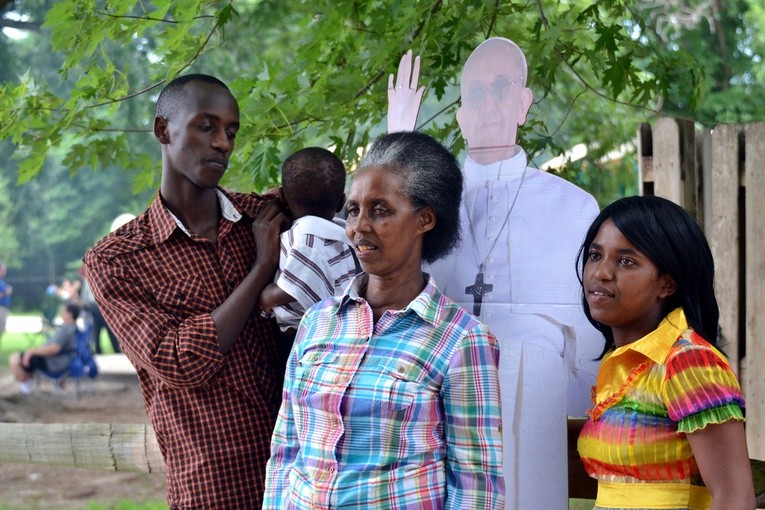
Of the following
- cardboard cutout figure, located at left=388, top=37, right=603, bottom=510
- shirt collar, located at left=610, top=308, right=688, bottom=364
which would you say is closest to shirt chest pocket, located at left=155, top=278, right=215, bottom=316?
cardboard cutout figure, located at left=388, top=37, right=603, bottom=510

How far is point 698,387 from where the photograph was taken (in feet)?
6.41

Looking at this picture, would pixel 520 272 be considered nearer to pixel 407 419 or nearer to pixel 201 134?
pixel 407 419

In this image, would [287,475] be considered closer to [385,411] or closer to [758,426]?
[385,411]

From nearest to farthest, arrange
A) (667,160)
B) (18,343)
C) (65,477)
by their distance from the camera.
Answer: (667,160)
(65,477)
(18,343)

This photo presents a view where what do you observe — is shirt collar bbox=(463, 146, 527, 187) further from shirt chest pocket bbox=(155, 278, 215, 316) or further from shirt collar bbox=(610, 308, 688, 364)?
shirt chest pocket bbox=(155, 278, 215, 316)

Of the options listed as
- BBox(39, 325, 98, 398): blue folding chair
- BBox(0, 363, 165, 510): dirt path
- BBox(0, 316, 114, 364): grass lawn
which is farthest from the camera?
BBox(0, 316, 114, 364): grass lawn

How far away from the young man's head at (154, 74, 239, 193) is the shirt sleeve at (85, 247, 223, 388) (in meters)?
0.32

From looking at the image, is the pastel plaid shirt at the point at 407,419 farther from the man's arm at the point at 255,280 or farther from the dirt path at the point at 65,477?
the dirt path at the point at 65,477

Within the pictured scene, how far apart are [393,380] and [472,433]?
0.67 feet

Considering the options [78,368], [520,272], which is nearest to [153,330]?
[520,272]

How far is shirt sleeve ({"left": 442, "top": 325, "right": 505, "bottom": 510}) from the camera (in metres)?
2.04

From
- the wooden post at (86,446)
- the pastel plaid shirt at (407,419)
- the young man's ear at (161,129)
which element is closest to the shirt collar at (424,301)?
the pastel plaid shirt at (407,419)

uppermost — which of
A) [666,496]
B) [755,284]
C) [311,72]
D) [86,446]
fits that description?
[311,72]

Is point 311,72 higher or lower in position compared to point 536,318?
higher
